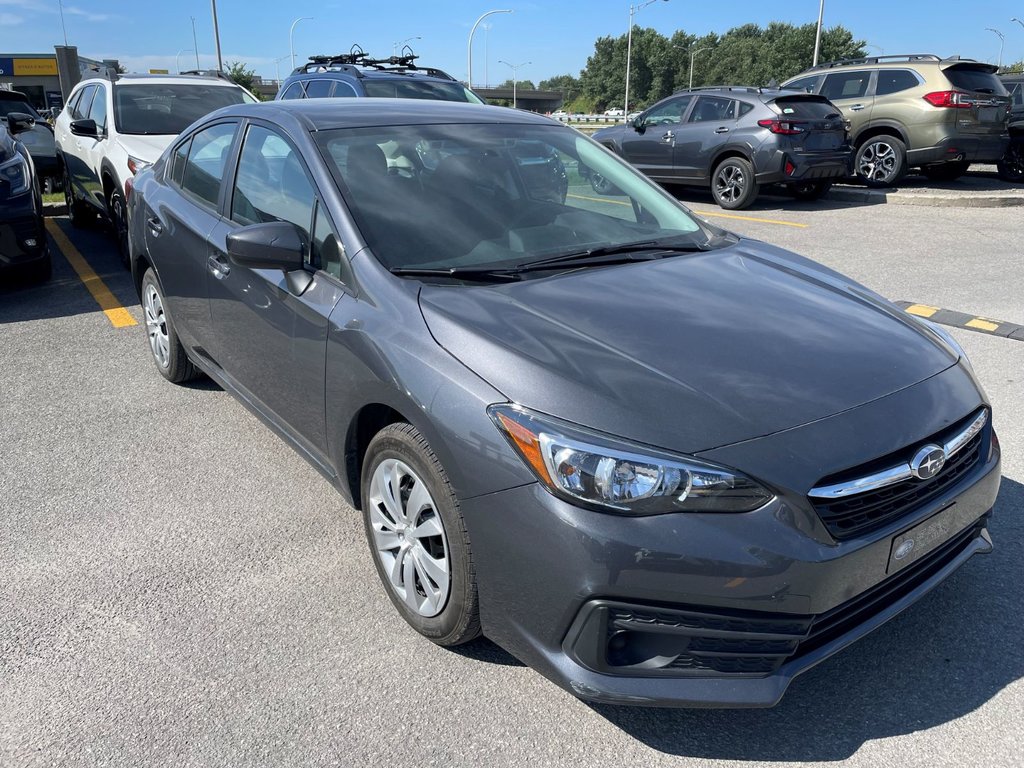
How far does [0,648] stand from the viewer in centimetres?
274

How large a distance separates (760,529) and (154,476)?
2.96 metres

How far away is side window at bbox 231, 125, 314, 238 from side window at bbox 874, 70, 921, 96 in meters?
11.8

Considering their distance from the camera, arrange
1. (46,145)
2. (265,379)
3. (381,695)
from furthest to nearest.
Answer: (46,145) → (265,379) → (381,695)

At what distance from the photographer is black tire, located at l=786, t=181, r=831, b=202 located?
41.0 ft

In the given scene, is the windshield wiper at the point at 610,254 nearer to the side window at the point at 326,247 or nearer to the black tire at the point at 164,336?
the side window at the point at 326,247

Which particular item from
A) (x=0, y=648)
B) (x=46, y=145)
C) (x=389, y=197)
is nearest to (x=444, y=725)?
(x=0, y=648)

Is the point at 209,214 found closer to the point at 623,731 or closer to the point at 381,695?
the point at 381,695

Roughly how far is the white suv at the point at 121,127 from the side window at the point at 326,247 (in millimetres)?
5045

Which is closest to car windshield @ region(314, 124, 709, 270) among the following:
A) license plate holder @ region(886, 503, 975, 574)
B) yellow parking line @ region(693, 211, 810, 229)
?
license plate holder @ region(886, 503, 975, 574)

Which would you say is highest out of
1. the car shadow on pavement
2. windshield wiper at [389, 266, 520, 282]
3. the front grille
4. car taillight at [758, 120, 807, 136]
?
car taillight at [758, 120, 807, 136]

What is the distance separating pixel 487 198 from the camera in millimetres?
3350

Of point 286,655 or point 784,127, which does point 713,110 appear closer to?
point 784,127

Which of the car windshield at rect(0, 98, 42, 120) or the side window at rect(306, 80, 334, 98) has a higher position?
the side window at rect(306, 80, 334, 98)

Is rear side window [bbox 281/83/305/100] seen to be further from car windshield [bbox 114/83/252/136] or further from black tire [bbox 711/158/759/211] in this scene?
black tire [bbox 711/158/759/211]
